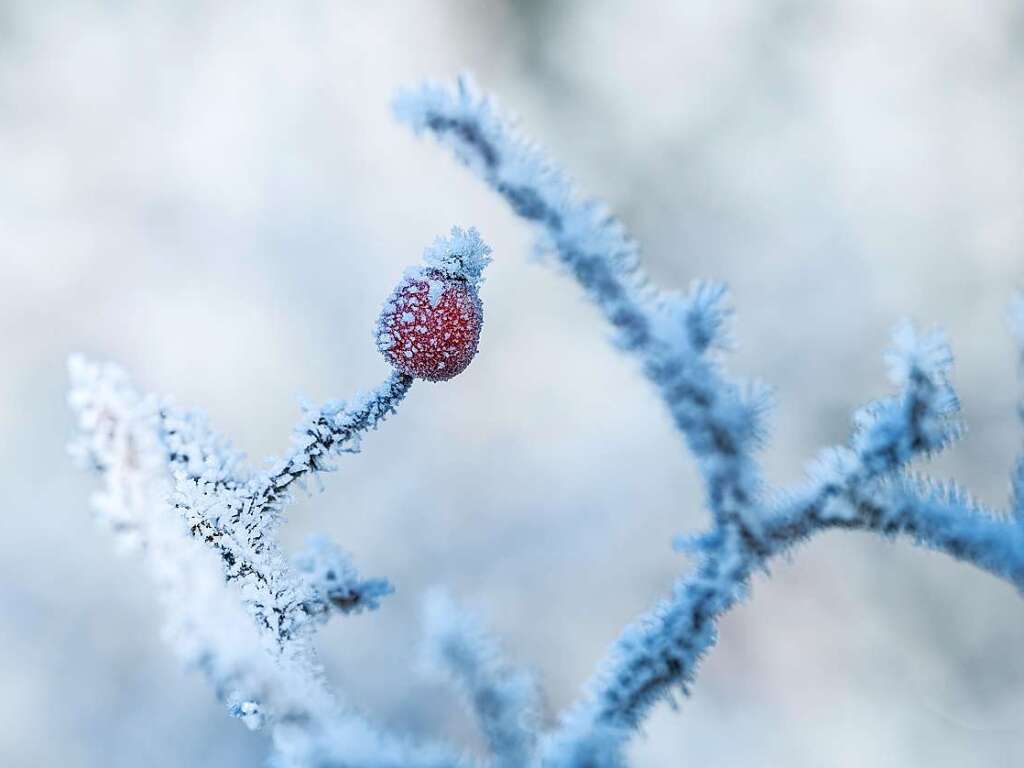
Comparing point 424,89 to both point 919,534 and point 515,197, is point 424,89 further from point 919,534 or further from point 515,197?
point 919,534

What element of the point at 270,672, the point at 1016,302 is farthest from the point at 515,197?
the point at 1016,302

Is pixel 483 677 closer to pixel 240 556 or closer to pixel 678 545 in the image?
pixel 678 545

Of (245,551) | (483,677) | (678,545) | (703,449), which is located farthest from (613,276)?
(245,551)

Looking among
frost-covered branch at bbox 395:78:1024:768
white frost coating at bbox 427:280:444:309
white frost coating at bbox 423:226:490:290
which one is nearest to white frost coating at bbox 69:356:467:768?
white frost coating at bbox 427:280:444:309

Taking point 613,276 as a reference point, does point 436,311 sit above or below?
above

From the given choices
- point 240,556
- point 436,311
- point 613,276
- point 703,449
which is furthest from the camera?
point 436,311

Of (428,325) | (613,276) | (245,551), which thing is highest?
(428,325)
